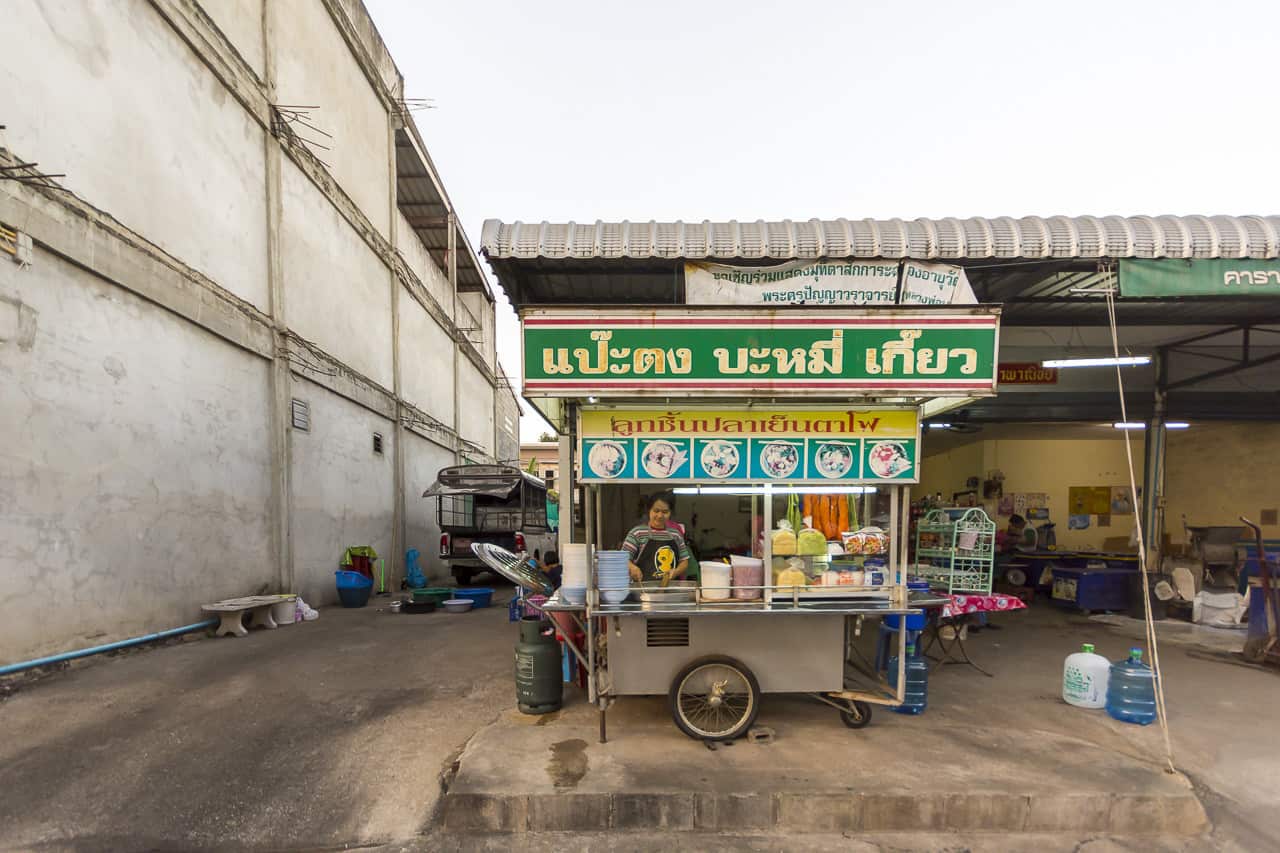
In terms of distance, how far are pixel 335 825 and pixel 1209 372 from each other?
514 inches

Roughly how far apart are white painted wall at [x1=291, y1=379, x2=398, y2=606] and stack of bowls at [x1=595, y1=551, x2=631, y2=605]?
829 centimetres

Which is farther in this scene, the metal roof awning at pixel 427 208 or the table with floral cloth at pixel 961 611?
the metal roof awning at pixel 427 208

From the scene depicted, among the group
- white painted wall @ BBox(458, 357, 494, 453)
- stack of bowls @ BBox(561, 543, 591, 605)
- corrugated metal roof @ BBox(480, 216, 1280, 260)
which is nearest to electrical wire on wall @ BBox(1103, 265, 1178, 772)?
corrugated metal roof @ BBox(480, 216, 1280, 260)

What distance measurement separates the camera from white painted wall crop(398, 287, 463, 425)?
16625mm

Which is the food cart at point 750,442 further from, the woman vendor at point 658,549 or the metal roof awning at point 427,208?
the metal roof awning at point 427,208

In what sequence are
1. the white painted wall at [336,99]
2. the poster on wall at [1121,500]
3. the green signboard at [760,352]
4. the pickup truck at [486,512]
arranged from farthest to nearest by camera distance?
the pickup truck at [486,512]
the poster on wall at [1121,500]
the white painted wall at [336,99]
the green signboard at [760,352]

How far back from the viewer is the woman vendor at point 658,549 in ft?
15.5

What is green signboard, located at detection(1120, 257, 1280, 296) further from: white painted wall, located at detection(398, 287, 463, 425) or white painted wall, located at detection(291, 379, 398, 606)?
white painted wall, located at detection(398, 287, 463, 425)

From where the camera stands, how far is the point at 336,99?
40.5ft

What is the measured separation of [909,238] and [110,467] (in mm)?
9156

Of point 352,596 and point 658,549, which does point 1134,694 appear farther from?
point 352,596

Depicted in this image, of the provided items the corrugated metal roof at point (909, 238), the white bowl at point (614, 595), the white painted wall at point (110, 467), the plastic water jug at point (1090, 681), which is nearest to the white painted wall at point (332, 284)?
the white painted wall at point (110, 467)

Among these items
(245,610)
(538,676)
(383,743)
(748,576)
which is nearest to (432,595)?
(245,610)

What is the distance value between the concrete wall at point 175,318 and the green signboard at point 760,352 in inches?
226
